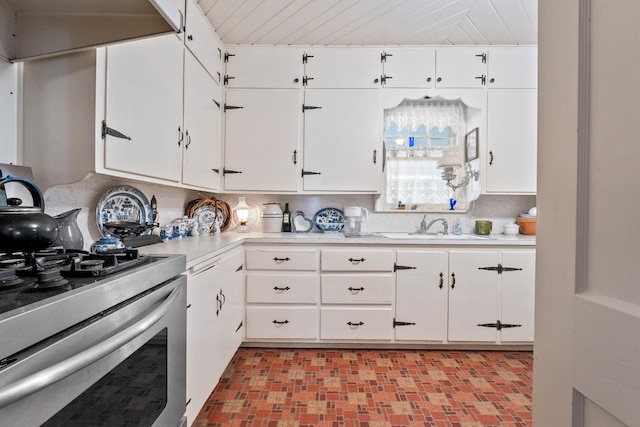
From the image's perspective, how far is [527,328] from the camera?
228 cm

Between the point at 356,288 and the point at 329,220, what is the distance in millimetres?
764

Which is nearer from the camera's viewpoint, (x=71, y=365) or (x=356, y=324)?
(x=71, y=365)

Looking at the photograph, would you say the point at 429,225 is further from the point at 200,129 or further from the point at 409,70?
the point at 200,129

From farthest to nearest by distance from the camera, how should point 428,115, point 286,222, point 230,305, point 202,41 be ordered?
point 428,115, point 286,222, point 202,41, point 230,305

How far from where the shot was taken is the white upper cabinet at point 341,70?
2561 millimetres

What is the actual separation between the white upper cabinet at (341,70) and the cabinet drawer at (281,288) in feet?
5.27

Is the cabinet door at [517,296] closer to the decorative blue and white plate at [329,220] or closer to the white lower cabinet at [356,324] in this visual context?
the white lower cabinet at [356,324]

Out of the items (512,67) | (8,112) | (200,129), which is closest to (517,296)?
(512,67)

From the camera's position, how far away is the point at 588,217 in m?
0.41

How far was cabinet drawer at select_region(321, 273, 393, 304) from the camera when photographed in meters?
2.29

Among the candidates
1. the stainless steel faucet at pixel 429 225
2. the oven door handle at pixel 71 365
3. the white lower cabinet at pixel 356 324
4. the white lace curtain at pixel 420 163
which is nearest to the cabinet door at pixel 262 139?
the white lace curtain at pixel 420 163

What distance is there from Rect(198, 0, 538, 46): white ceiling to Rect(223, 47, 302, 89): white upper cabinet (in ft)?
0.26

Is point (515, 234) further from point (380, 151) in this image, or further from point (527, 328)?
point (380, 151)

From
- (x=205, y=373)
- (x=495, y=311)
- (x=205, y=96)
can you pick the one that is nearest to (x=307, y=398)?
(x=205, y=373)
